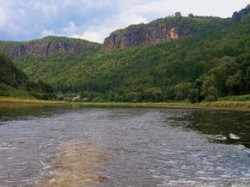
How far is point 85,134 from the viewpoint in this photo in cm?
6278

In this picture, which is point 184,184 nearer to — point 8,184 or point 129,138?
point 8,184

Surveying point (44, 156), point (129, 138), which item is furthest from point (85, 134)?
point (44, 156)

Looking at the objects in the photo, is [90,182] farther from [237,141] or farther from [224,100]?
[224,100]

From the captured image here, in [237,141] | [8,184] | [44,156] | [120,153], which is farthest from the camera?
[237,141]

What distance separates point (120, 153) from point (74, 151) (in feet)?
15.9

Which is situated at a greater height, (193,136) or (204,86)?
(204,86)

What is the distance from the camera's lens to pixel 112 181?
30922 millimetres

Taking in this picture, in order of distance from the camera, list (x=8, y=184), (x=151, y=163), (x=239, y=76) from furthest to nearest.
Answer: (x=239, y=76), (x=151, y=163), (x=8, y=184)

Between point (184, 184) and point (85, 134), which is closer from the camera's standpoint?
point (184, 184)

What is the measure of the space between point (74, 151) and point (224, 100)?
12669cm

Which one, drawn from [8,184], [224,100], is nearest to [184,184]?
[8,184]

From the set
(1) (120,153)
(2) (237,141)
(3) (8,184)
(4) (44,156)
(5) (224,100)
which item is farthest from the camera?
(5) (224,100)

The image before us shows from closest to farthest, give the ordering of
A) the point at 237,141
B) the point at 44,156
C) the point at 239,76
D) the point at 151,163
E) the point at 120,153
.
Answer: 1. the point at 151,163
2. the point at 44,156
3. the point at 120,153
4. the point at 237,141
5. the point at 239,76

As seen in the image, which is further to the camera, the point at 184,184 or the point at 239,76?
the point at 239,76
